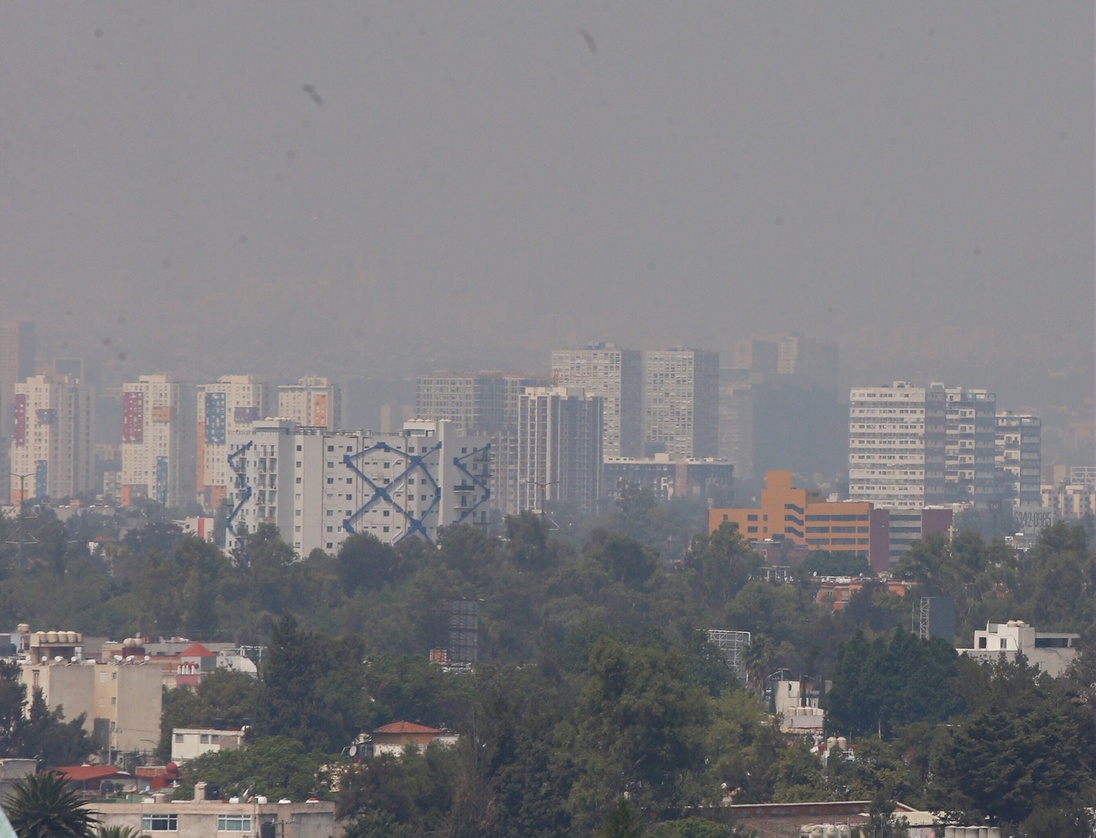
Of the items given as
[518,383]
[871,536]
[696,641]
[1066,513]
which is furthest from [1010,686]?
[518,383]

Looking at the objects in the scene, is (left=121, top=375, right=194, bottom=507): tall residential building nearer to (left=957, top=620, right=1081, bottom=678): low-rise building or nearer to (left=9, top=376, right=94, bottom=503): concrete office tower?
(left=9, top=376, right=94, bottom=503): concrete office tower

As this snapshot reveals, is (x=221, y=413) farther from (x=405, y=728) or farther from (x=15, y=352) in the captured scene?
(x=405, y=728)

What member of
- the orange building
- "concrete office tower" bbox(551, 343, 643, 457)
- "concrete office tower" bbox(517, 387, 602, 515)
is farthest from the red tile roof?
"concrete office tower" bbox(551, 343, 643, 457)

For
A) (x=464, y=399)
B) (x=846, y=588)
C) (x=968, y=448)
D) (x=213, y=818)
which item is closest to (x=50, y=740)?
(x=213, y=818)

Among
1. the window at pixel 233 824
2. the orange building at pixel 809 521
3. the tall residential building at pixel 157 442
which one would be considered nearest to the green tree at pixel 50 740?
the window at pixel 233 824

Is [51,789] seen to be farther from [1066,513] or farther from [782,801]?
[1066,513]

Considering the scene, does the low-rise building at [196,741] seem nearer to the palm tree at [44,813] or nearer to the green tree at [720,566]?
the palm tree at [44,813]

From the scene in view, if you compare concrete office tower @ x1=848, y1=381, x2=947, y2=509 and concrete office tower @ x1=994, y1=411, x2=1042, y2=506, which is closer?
concrete office tower @ x1=848, y1=381, x2=947, y2=509
